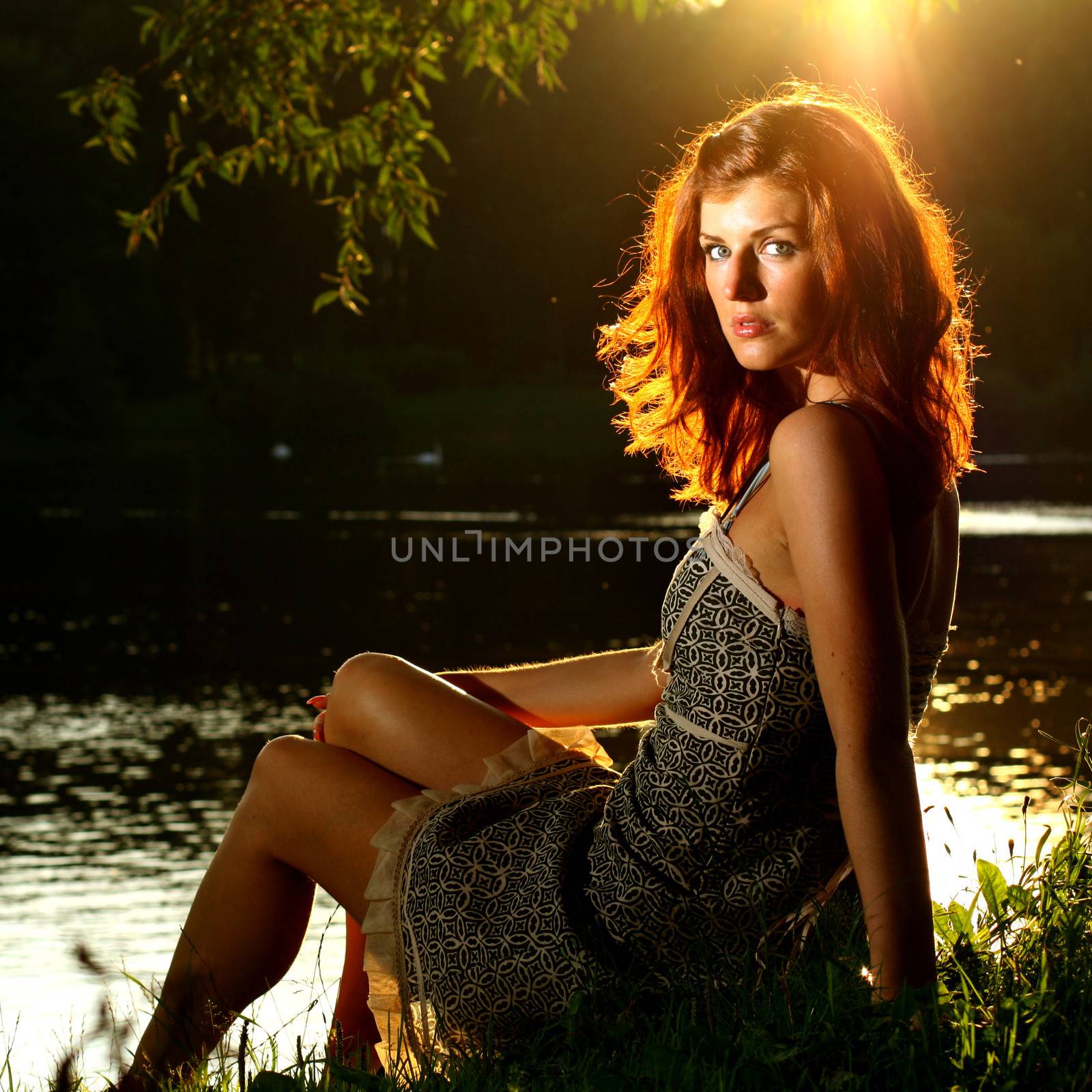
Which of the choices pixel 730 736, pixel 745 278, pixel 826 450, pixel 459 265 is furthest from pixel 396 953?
pixel 459 265

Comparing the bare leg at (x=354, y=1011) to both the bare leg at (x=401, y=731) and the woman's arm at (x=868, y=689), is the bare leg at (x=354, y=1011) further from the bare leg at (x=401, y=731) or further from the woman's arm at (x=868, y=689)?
the woman's arm at (x=868, y=689)

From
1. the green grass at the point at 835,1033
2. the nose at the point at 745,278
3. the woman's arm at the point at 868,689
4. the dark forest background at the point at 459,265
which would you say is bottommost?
the dark forest background at the point at 459,265

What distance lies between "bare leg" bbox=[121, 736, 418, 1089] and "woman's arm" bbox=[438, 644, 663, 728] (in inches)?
14.5

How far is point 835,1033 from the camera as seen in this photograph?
6.80 ft

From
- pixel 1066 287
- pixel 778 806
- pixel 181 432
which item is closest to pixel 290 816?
pixel 778 806

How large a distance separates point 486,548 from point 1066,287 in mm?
33497

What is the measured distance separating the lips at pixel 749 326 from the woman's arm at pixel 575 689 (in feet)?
1.74

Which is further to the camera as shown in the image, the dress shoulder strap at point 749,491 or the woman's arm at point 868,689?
the dress shoulder strap at point 749,491

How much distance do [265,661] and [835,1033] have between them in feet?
31.2

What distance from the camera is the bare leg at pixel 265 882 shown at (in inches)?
97.6

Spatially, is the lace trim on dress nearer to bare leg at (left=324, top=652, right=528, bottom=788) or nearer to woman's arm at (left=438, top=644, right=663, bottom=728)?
bare leg at (left=324, top=652, right=528, bottom=788)

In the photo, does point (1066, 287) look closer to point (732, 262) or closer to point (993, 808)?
point (993, 808)

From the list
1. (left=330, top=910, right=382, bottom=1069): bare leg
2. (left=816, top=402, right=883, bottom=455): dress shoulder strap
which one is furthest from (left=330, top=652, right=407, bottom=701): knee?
(left=816, top=402, right=883, bottom=455): dress shoulder strap

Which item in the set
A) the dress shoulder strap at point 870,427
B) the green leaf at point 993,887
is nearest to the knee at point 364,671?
the dress shoulder strap at point 870,427
